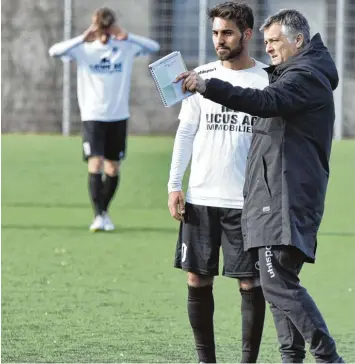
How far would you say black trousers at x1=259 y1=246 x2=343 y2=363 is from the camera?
5559 millimetres

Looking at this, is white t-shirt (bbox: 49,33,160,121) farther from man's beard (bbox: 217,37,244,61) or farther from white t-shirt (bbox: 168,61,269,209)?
man's beard (bbox: 217,37,244,61)

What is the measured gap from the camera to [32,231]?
39.7 feet

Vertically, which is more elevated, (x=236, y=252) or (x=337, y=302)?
(x=236, y=252)

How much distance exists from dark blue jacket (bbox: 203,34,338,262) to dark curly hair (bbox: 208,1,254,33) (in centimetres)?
62

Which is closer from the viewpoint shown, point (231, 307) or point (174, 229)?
point (231, 307)

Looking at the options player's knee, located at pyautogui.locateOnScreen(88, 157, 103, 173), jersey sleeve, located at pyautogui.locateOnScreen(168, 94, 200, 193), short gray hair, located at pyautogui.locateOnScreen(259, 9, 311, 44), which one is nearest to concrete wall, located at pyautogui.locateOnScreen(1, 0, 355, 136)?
player's knee, located at pyautogui.locateOnScreen(88, 157, 103, 173)

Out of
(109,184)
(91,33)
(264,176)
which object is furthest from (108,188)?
(264,176)

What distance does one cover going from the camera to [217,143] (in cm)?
636

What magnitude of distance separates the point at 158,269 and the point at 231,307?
1644mm

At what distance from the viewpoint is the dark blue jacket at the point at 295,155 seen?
18.1 ft

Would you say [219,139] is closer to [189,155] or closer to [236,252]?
[189,155]

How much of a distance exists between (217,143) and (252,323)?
94 cm

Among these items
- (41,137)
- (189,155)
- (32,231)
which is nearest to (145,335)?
(189,155)

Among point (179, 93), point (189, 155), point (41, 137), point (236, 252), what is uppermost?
point (179, 93)
